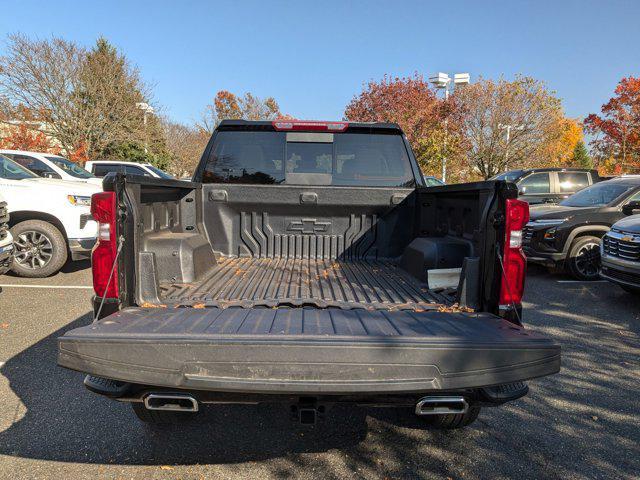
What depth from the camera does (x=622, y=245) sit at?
6.07 meters

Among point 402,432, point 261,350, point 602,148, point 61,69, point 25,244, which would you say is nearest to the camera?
point 261,350

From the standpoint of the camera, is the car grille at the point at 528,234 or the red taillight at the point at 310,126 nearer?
the red taillight at the point at 310,126

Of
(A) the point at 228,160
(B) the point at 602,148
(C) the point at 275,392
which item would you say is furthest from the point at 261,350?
(B) the point at 602,148

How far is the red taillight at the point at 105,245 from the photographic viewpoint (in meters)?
2.42

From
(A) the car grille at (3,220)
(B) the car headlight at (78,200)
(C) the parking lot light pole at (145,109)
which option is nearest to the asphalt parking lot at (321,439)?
(A) the car grille at (3,220)

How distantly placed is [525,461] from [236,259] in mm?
2759

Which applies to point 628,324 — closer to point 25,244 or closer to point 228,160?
point 228,160

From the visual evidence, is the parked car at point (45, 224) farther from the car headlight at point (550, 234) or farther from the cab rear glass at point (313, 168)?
the car headlight at point (550, 234)

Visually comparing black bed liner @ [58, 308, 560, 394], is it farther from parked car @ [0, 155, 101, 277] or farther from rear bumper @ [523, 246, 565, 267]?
rear bumper @ [523, 246, 565, 267]

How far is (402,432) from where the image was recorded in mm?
3057

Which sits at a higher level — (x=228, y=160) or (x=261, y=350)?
(x=228, y=160)

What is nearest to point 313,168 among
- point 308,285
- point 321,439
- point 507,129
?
point 308,285

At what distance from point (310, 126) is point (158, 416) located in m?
2.79

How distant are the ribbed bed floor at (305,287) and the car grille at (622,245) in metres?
3.95
